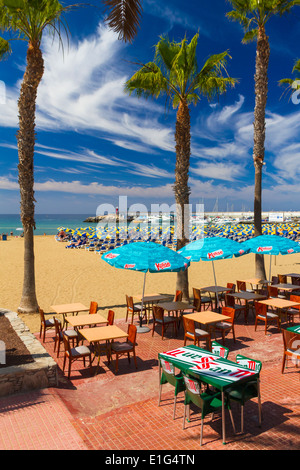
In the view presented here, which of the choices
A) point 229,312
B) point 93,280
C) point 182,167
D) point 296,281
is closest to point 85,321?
point 229,312

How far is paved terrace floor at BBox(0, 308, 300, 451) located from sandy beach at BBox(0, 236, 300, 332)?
14.0ft

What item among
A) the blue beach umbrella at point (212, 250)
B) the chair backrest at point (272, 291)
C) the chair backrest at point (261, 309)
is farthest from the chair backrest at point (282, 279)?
the chair backrest at point (261, 309)

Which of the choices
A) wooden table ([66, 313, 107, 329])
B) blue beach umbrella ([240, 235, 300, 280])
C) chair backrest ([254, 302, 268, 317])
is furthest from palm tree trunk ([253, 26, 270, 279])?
wooden table ([66, 313, 107, 329])

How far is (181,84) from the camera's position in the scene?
1212 centimetres

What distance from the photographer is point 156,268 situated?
8.17 metres

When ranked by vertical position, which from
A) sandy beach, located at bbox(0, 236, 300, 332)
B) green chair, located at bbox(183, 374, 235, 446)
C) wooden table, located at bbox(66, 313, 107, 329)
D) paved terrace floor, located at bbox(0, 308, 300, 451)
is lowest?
paved terrace floor, located at bbox(0, 308, 300, 451)

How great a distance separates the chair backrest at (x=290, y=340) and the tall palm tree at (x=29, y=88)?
819cm

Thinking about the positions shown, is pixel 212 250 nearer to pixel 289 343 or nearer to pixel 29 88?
pixel 289 343

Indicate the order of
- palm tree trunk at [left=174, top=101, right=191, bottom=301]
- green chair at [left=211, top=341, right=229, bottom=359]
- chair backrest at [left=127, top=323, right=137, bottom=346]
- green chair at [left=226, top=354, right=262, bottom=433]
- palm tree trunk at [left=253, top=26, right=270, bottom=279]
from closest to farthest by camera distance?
green chair at [left=226, top=354, right=262, bottom=433]
green chair at [left=211, top=341, right=229, bottom=359]
chair backrest at [left=127, top=323, right=137, bottom=346]
palm tree trunk at [left=174, top=101, right=191, bottom=301]
palm tree trunk at [left=253, top=26, right=270, bottom=279]

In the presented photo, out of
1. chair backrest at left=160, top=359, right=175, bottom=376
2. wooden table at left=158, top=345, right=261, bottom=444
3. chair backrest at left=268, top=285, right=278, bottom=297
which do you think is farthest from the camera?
chair backrest at left=268, top=285, right=278, bottom=297

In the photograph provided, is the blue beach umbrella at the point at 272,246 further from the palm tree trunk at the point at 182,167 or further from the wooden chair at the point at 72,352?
the wooden chair at the point at 72,352

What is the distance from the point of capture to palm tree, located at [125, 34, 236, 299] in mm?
11801

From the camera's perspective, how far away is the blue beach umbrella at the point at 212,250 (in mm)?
9312

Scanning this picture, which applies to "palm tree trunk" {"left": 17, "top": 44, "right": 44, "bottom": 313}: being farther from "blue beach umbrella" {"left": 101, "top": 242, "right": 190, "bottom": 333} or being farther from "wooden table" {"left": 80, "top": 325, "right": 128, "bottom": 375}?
"wooden table" {"left": 80, "top": 325, "right": 128, "bottom": 375}
